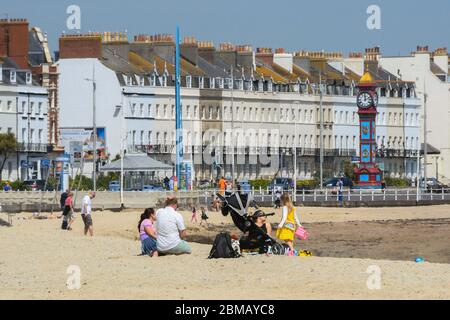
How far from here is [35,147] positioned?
322 feet

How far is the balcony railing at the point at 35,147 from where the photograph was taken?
96.8m

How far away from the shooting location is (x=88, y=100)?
101312 millimetres

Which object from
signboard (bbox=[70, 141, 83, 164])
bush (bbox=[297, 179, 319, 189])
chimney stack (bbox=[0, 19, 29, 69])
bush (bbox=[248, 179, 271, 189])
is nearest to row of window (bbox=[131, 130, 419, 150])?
bush (bbox=[297, 179, 319, 189])

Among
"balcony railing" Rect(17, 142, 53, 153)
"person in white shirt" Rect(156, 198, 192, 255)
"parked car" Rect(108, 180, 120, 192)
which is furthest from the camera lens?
"balcony railing" Rect(17, 142, 53, 153)

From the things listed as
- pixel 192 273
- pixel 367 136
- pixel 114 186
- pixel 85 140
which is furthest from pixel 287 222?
pixel 85 140

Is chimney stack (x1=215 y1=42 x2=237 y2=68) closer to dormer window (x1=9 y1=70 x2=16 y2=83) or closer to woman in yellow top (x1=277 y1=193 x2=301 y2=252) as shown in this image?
dormer window (x1=9 y1=70 x2=16 y2=83)

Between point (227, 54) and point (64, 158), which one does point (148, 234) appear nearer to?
point (64, 158)

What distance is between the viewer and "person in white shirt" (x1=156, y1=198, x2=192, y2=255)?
32.5m

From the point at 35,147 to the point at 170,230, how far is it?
66264 mm

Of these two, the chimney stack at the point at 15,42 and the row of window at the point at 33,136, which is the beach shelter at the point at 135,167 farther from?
the chimney stack at the point at 15,42

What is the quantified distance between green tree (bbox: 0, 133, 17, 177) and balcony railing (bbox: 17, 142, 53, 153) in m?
1.75
